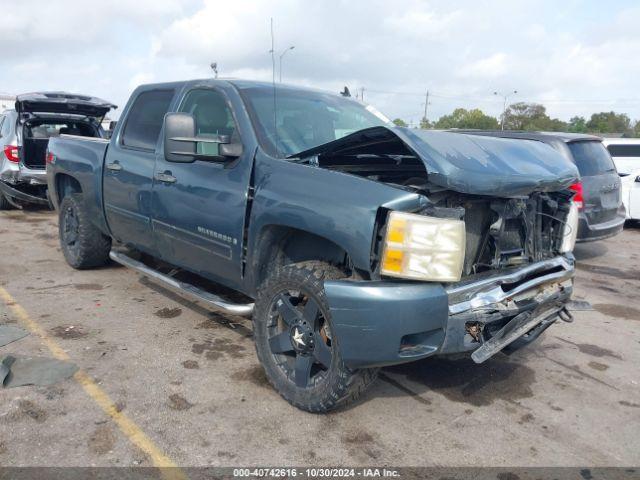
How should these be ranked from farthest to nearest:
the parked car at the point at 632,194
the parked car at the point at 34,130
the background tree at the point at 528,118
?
the background tree at the point at 528,118, the parked car at the point at 632,194, the parked car at the point at 34,130

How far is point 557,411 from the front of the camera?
325cm

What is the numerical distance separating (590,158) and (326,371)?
560 centimetres

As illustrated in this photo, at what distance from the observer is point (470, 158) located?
9.50ft

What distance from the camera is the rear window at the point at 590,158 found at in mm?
6910

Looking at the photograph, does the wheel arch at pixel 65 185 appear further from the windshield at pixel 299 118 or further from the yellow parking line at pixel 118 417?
the windshield at pixel 299 118

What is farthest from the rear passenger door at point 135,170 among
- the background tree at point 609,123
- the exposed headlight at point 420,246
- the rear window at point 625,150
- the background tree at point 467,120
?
the background tree at point 609,123

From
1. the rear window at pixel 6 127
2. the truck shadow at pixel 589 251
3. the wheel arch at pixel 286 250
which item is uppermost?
the rear window at pixel 6 127

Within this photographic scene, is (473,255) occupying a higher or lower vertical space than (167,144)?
lower

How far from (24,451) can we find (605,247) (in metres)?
8.30

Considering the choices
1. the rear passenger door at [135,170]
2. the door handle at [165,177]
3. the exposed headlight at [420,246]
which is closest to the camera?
the exposed headlight at [420,246]

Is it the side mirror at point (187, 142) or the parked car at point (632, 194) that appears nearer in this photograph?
the side mirror at point (187, 142)

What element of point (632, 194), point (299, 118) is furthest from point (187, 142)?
point (632, 194)

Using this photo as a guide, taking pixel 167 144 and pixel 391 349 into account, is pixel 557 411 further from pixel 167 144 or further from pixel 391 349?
pixel 167 144

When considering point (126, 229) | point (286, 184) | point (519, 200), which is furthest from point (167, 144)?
point (519, 200)
